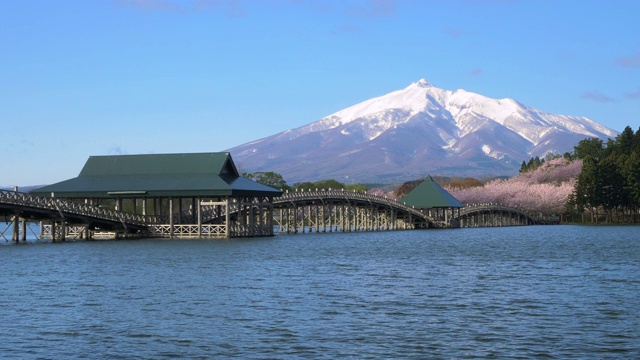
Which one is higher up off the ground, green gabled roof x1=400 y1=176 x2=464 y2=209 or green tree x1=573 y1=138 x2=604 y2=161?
green tree x1=573 y1=138 x2=604 y2=161

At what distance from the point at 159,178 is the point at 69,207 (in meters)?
10.2

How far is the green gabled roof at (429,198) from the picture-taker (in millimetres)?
125062

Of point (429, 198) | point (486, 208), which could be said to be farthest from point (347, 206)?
point (486, 208)

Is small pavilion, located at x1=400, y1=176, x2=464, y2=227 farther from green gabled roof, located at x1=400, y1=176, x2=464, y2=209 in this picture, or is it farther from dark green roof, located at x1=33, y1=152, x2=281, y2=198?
dark green roof, located at x1=33, y1=152, x2=281, y2=198

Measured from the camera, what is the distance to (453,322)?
31438 millimetres

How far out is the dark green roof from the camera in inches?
3076

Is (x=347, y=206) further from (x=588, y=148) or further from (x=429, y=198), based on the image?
(x=588, y=148)

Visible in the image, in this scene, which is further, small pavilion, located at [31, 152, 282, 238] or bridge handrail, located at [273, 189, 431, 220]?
bridge handrail, located at [273, 189, 431, 220]

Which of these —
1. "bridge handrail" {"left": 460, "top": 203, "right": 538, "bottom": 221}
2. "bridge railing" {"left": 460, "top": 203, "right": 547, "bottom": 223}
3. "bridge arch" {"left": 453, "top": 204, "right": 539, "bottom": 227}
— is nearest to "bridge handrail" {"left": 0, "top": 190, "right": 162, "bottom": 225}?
"bridge arch" {"left": 453, "top": 204, "right": 539, "bottom": 227}

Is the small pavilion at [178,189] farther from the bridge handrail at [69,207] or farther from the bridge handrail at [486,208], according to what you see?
the bridge handrail at [486,208]

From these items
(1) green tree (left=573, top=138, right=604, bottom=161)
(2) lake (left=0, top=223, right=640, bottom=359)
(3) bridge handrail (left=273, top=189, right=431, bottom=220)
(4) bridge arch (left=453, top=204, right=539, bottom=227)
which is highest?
(1) green tree (left=573, top=138, right=604, bottom=161)

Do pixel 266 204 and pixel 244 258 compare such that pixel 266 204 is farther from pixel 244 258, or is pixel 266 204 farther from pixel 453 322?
pixel 453 322

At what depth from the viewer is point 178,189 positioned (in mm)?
77188

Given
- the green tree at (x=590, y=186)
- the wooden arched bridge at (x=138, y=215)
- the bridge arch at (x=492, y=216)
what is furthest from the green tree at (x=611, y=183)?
the wooden arched bridge at (x=138, y=215)
